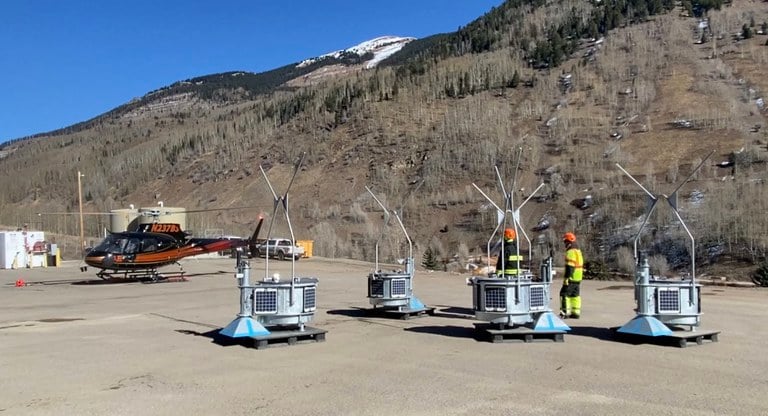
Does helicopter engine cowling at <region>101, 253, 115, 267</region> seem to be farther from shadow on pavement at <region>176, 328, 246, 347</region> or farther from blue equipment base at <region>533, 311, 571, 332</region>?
blue equipment base at <region>533, 311, 571, 332</region>

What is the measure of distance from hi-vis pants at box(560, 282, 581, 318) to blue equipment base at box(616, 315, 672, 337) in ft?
8.52

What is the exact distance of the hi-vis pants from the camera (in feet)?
49.6

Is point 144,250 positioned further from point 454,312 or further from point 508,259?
point 508,259

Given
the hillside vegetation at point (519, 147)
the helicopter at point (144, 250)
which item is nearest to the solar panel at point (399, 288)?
the helicopter at point (144, 250)

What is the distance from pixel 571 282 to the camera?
49.2 feet

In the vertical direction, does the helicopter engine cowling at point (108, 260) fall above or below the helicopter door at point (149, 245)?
below

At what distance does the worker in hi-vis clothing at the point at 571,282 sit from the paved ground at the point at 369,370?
0.38 m

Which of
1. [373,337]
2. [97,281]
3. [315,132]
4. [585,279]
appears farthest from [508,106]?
[373,337]

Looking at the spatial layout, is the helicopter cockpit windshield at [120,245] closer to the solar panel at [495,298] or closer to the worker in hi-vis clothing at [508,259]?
the worker in hi-vis clothing at [508,259]

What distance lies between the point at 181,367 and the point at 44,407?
248 centimetres

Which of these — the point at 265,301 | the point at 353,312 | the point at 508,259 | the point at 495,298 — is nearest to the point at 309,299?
the point at 265,301

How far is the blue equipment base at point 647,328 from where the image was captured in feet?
39.5

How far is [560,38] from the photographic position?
85625 mm

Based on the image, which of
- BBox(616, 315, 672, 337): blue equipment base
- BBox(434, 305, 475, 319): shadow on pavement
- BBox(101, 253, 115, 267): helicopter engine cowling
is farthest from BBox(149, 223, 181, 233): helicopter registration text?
BBox(616, 315, 672, 337): blue equipment base
